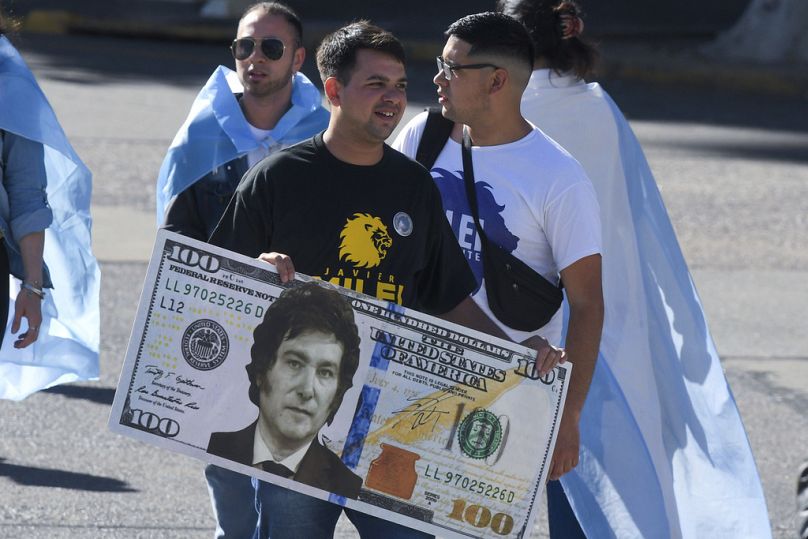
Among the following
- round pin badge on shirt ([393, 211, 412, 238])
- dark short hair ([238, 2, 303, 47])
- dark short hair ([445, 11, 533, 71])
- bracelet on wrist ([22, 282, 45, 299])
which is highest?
dark short hair ([238, 2, 303, 47])

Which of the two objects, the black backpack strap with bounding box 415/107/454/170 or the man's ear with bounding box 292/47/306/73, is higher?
the man's ear with bounding box 292/47/306/73

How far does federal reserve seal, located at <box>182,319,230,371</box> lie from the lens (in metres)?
3.07

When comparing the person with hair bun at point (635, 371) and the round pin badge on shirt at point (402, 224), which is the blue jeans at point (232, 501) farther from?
the round pin badge on shirt at point (402, 224)

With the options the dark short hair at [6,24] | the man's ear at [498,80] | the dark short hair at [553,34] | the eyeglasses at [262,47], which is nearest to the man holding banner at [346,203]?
the man's ear at [498,80]

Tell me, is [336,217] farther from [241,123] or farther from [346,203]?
[241,123]

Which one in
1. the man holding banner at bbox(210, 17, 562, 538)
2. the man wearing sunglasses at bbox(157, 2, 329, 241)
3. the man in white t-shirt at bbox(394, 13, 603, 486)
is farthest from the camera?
the man wearing sunglasses at bbox(157, 2, 329, 241)

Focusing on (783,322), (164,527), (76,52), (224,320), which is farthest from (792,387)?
(76,52)

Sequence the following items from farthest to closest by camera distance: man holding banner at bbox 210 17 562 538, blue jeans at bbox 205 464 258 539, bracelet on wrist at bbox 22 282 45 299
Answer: bracelet on wrist at bbox 22 282 45 299 < blue jeans at bbox 205 464 258 539 < man holding banner at bbox 210 17 562 538

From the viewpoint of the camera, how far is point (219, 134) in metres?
Result: 4.18

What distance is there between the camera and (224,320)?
3.07 metres

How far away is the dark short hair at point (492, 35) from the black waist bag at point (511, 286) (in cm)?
26

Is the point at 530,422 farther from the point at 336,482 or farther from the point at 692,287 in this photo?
the point at 692,287

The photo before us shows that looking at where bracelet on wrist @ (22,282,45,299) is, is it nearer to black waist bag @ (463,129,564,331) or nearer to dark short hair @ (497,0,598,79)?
black waist bag @ (463,129,564,331)
